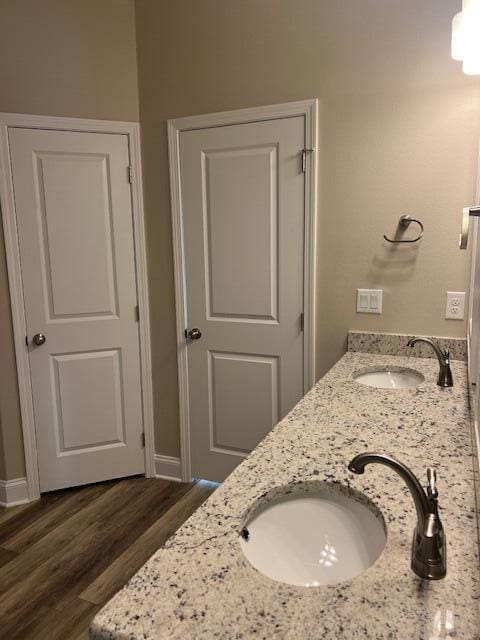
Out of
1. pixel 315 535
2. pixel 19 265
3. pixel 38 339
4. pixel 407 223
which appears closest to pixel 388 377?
pixel 407 223

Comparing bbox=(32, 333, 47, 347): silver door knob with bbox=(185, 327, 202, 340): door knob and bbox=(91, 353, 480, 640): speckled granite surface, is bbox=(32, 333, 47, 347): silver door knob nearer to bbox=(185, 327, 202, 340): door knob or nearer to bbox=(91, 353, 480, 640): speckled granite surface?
bbox=(185, 327, 202, 340): door knob

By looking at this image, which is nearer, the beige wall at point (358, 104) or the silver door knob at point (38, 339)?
the beige wall at point (358, 104)

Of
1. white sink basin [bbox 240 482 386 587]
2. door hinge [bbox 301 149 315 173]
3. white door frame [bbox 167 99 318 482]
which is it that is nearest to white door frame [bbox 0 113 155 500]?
white door frame [bbox 167 99 318 482]

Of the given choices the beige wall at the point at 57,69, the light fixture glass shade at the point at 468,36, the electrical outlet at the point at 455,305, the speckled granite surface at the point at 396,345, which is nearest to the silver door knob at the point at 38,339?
the beige wall at the point at 57,69

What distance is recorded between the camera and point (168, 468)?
295cm

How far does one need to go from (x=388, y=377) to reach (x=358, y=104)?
1.29 m

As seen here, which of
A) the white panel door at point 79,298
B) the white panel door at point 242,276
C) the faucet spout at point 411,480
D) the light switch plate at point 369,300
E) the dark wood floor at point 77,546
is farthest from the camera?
the white panel door at point 79,298

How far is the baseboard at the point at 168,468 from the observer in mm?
2922

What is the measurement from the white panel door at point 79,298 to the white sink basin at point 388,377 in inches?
55.8

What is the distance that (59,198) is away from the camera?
8.48 feet

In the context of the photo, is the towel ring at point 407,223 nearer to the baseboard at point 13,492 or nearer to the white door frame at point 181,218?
the white door frame at point 181,218

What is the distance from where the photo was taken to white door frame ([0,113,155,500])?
2.47 metres

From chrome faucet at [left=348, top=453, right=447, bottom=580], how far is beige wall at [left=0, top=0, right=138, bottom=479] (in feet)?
7.75

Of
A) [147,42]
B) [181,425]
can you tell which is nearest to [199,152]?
[147,42]
